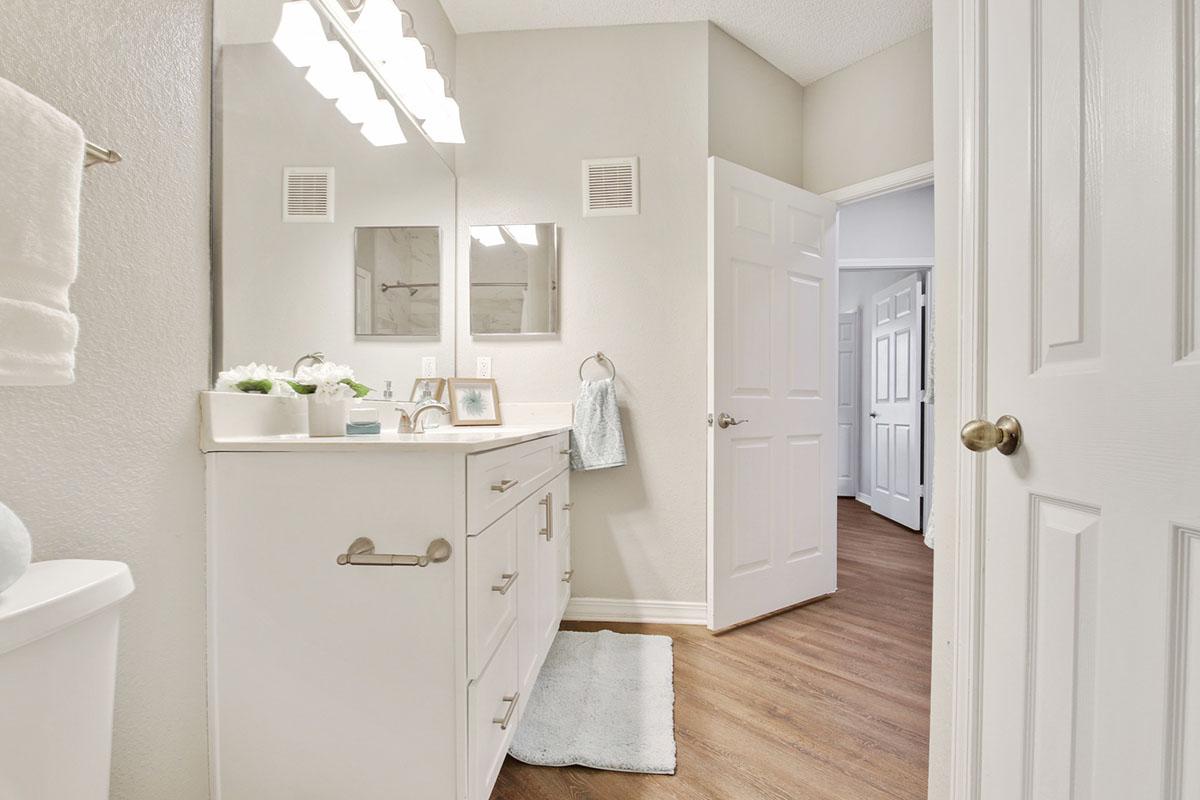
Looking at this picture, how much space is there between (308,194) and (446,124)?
79 cm

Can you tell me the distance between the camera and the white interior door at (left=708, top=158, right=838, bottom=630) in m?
2.10

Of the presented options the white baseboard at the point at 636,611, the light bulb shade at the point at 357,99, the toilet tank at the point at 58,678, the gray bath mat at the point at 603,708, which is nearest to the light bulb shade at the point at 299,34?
the light bulb shade at the point at 357,99

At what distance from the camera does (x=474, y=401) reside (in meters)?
2.19

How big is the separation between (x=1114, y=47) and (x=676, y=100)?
1.93m

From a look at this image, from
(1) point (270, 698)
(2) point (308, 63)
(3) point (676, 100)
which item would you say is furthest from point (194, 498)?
(3) point (676, 100)

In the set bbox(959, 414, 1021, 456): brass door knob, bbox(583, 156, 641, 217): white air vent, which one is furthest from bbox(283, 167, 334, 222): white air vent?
bbox(959, 414, 1021, 456): brass door knob

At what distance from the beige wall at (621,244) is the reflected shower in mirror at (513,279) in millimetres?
53

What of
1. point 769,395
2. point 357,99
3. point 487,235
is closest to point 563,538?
point 769,395

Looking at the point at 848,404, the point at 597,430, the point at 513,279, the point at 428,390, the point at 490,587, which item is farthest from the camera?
the point at 848,404

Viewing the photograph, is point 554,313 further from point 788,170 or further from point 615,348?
point 788,170

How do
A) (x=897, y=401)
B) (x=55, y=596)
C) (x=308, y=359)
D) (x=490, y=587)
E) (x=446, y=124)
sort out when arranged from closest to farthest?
(x=55, y=596) < (x=490, y=587) < (x=308, y=359) < (x=446, y=124) < (x=897, y=401)

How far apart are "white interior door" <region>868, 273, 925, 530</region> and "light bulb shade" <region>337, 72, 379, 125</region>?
12.0ft

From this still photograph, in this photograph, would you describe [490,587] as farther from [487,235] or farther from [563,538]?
[487,235]

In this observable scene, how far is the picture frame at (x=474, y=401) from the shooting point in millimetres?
2129
